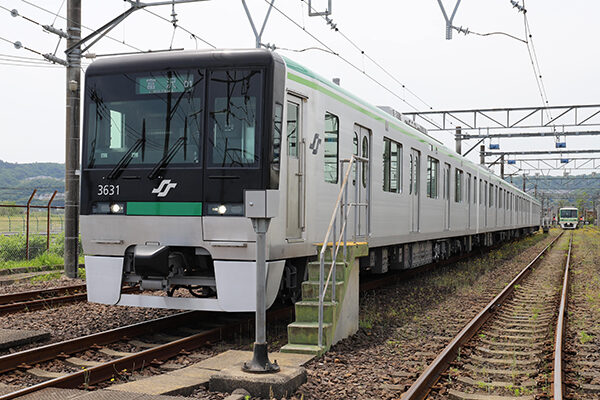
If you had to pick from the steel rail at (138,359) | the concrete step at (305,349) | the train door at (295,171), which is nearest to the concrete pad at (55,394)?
the steel rail at (138,359)

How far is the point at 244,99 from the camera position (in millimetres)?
7230

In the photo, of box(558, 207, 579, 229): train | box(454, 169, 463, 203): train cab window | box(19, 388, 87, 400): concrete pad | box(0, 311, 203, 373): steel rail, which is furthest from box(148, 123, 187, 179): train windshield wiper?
box(558, 207, 579, 229): train

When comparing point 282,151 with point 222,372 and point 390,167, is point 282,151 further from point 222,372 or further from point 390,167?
point 390,167

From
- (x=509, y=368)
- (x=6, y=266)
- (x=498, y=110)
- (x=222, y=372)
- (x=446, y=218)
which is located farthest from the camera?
(x=498, y=110)

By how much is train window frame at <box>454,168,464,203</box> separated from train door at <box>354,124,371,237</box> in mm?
8087

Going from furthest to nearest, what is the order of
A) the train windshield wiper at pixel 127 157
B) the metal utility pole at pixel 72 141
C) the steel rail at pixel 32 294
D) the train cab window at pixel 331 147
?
the metal utility pole at pixel 72 141, the steel rail at pixel 32 294, the train cab window at pixel 331 147, the train windshield wiper at pixel 127 157

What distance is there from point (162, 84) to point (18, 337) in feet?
10.2

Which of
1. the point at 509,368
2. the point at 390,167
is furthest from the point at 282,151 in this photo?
the point at 390,167

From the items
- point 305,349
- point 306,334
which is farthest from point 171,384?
point 306,334

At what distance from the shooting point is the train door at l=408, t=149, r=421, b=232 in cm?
1315

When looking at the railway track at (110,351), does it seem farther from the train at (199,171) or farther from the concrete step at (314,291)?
the concrete step at (314,291)

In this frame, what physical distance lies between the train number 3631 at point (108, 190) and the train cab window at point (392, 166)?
5.03 metres

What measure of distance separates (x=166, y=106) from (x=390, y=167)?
5.13 m

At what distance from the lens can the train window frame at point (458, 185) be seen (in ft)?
59.1
